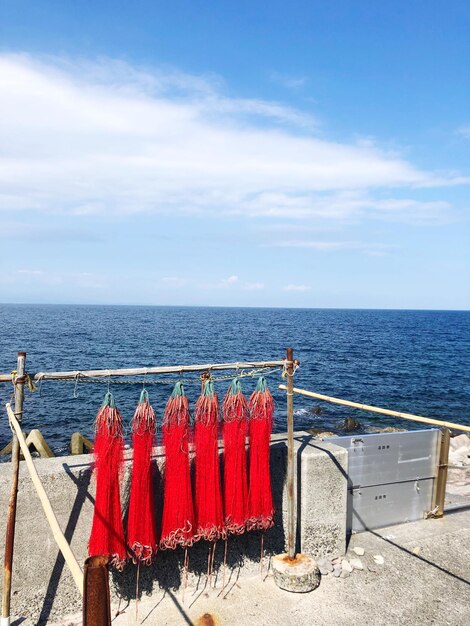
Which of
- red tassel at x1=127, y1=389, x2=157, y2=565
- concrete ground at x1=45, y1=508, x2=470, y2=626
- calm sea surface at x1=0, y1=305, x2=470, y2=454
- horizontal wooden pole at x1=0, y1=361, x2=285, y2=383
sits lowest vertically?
calm sea surface at x1=0, y1=305, x2=470, y2=454

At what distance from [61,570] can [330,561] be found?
2959 mm

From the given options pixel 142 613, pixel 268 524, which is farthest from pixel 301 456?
pixel 142 613

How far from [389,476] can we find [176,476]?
3.40 meters

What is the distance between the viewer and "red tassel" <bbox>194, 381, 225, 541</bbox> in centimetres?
443

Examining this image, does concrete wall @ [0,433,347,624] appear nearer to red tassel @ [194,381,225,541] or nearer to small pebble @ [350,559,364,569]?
small pebble @ [350,559,364,569]

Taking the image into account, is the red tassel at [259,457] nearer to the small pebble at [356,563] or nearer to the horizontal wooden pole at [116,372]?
the horizontal wooden pole at [116,372]

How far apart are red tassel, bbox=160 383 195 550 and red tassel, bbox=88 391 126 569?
43cm

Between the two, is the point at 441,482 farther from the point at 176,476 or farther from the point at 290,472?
the point at 176,476

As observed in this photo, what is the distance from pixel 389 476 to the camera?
639 centimetres

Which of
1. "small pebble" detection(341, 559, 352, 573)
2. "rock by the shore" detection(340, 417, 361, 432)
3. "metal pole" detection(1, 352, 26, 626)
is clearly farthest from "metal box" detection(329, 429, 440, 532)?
"rock by the shore" detection(340, 417, 361, 432)

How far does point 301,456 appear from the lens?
532cm

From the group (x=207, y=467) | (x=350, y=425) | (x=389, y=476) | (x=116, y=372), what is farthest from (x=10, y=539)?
(x=350, y=425)

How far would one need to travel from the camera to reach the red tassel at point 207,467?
4.43m

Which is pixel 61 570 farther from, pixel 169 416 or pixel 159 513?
pixel 169 416
